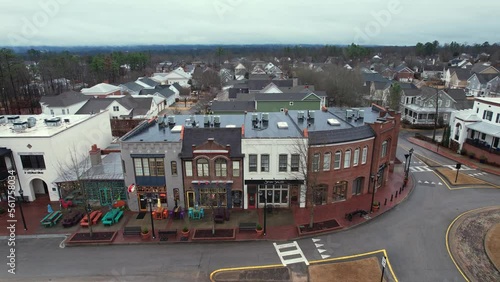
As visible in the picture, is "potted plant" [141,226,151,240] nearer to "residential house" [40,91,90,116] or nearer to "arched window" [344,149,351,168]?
"arched window" [344,149,351,168]

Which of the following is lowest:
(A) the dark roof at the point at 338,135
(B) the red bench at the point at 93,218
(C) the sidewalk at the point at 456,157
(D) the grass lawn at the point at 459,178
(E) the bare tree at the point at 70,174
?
(C) the sidewalk at the point at 456,157

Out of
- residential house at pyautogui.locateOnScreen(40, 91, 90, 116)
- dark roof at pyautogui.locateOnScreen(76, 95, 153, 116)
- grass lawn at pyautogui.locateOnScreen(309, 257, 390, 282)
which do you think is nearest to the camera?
grass lawn at pyautogui.locateOnScreen(309, 257, 390, 282)

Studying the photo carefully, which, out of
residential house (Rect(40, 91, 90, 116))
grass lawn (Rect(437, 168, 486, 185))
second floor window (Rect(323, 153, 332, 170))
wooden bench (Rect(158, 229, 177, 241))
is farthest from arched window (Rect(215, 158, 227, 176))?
residential house (Rect(40, 91, 90, 116))

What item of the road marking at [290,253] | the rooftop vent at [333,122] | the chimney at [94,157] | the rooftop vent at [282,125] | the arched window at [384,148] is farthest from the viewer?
the arched window at [384,148]

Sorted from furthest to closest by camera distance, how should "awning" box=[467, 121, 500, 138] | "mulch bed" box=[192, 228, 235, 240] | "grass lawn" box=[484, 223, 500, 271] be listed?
"awning" box=[467, 121, 500, 138] < "mulch bed" box=[192, 228, 235, 240] < "grass lawn" box=[484, 223, 500, 271]

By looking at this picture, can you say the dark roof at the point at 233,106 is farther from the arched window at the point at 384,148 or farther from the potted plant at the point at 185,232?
the potted plant at the point at 185,232

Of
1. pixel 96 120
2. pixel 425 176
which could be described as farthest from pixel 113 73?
pixel 425 176

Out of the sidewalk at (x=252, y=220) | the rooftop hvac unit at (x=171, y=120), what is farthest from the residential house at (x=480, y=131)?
the rooftop hvac unit at (x=171, y=120)
